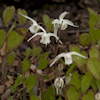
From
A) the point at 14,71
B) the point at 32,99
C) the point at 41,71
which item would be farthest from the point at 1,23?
the point at 32,99

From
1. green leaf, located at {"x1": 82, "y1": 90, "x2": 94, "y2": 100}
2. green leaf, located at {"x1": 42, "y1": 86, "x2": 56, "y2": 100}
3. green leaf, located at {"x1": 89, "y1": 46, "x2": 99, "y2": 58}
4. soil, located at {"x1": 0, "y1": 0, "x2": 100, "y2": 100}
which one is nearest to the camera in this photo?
green leaf, located at {"x1": 82, "y1": 90, "x2": 94, "y2": 100}

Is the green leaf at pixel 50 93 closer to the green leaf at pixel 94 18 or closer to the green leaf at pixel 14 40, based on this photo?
the green leaf at pixel 14 40

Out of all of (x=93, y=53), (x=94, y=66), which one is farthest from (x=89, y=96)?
(x=93, y=53)

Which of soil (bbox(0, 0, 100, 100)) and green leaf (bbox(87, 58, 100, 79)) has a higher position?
green leaf (bbox(87, 58, 100, 79))

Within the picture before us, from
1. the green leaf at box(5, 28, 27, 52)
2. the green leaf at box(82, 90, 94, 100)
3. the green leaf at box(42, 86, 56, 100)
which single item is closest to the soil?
the green leaf at box(42, 86, 56, 100)

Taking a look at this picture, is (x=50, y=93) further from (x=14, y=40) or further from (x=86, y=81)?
(x=14, y=40)

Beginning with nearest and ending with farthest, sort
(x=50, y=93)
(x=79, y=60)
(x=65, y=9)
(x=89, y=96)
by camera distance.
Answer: (x=89, y=96), (x=79, y=60), (x=50, y=93), (x=65, y=9)

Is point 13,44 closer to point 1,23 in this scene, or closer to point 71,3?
point 1,23

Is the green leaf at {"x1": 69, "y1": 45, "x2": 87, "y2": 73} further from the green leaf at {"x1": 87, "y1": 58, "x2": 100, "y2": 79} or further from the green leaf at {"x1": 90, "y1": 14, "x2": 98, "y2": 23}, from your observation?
the green leaf at {"x1": 90, "y1": 14, "x2": 98, "y2": 23}

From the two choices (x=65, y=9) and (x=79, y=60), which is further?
(x=65, y=9)
